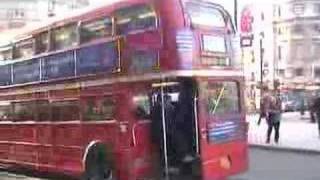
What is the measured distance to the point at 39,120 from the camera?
17.0m

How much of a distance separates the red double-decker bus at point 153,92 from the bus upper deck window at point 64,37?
39mm

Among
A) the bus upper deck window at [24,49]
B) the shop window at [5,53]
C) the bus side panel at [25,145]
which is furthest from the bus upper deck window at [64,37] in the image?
the shop window at [5,53]

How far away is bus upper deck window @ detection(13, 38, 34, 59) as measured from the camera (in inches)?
680

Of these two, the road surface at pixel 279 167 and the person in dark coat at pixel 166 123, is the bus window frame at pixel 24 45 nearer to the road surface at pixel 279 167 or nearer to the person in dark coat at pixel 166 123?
the road surface at pixel 279 167

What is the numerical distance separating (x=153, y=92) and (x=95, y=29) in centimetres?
188

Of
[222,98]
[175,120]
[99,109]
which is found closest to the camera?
[175,120]

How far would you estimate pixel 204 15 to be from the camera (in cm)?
1367

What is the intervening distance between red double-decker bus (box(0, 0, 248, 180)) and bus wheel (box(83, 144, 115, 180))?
0.02 meters

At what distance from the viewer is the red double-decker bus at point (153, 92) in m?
13.1

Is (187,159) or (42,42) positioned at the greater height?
(42,42)

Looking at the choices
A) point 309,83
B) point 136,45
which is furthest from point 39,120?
point 309,83

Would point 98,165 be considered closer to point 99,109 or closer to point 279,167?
point 99,109

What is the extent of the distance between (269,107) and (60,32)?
929cm

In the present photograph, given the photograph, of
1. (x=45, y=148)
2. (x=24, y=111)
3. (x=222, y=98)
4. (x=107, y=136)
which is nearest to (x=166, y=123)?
(x=222, y=98)
